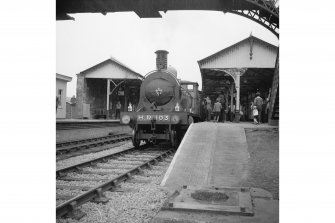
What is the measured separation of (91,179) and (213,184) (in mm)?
2130

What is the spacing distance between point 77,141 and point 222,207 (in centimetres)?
789

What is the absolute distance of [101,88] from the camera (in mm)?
16328

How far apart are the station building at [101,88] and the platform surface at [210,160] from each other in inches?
87.4

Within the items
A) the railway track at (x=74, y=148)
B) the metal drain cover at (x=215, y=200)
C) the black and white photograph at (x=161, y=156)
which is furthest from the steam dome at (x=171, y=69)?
the metal drain cover at (x=215, y=200)

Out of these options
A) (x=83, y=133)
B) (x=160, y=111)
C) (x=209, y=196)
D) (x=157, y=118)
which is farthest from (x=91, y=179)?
(x=83, y=133)

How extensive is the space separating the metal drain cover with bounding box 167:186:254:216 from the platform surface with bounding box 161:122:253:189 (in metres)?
0.43

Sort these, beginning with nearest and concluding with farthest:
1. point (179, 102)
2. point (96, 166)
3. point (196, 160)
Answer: point (196, 160)
point (96, 166)
point (179, 102)

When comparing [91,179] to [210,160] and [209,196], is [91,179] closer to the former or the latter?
[210,160]

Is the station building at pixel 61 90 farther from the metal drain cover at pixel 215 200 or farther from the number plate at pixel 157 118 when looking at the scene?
the number plate at pixel 157 118

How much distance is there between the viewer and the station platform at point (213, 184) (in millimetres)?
3369
